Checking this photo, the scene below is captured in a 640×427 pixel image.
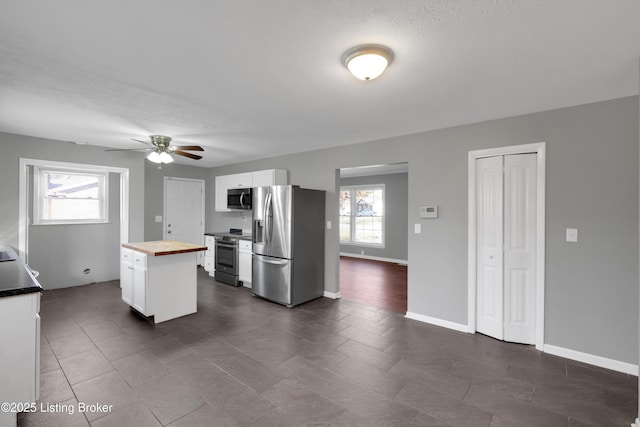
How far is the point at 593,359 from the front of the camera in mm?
2643

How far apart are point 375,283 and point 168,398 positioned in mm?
4097

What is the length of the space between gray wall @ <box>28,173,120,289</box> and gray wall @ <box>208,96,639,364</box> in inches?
210

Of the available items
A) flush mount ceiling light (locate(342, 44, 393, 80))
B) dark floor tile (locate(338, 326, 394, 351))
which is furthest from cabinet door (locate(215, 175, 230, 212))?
flush mount ceiling light (locate(342, 44, 393, 80))

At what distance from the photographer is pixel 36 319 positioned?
1.88 m

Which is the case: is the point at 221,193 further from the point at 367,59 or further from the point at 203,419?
the point at 367,59

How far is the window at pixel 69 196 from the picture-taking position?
4457mm

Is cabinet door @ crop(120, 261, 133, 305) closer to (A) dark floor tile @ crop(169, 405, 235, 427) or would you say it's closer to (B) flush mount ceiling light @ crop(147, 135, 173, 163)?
(B) flush mount ceiling light @ crop(147, 135, 173, 163)

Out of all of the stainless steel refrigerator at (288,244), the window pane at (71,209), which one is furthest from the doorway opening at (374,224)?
the window pane at (71,209)

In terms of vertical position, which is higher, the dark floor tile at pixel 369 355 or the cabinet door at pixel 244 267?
the cabinet door at pixel 244 267

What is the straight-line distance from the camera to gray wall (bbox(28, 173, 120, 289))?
4.46m

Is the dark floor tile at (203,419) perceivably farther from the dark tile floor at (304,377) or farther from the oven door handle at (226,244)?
the oven door handle at (226,244)

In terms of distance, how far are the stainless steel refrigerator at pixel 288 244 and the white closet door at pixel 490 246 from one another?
2233 mm

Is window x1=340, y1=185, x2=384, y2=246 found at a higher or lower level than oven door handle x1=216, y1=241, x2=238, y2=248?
higher

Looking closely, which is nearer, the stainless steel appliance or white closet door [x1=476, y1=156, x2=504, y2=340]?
white closet door [x1=476, y1=156, x2=504, y2=340]
